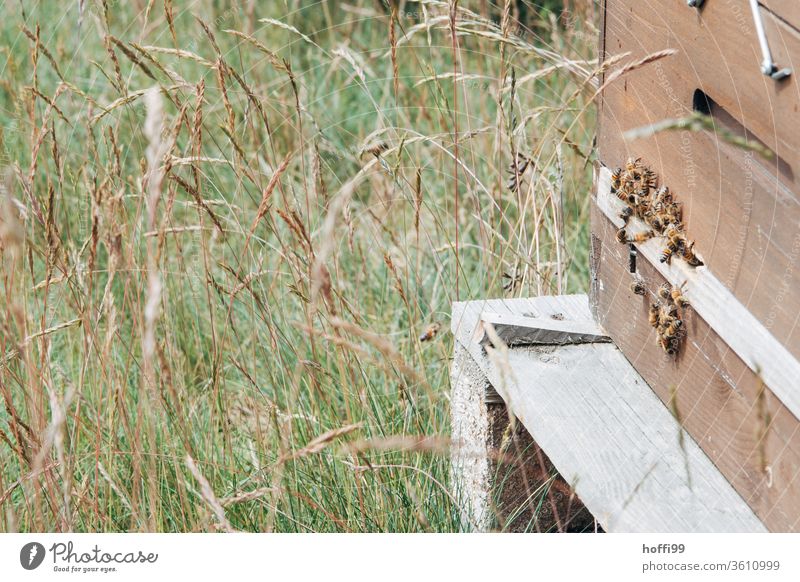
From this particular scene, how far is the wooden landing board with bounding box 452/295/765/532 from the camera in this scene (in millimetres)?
1548

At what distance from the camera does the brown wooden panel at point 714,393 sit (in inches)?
56.2

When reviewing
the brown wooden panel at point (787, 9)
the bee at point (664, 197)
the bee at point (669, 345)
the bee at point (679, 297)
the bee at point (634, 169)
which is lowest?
the bee at point (669, 345)

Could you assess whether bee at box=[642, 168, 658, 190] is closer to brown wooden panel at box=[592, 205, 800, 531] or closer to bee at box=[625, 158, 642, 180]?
bee at box=[625, 158, 642, 180]

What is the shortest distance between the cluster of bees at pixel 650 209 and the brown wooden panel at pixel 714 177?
0.07 ft

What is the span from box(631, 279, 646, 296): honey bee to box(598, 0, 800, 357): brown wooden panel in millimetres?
185

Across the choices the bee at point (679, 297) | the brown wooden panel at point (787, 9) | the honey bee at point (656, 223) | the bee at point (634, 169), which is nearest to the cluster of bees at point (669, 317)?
the bee at point (679, 297)

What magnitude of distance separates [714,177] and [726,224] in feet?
0.26

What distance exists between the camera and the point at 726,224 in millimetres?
1491

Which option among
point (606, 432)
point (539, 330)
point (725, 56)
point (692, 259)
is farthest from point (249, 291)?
point (725, 56)

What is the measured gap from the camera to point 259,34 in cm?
413

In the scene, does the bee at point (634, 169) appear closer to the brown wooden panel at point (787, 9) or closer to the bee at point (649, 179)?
the bee at point (649, 179)
